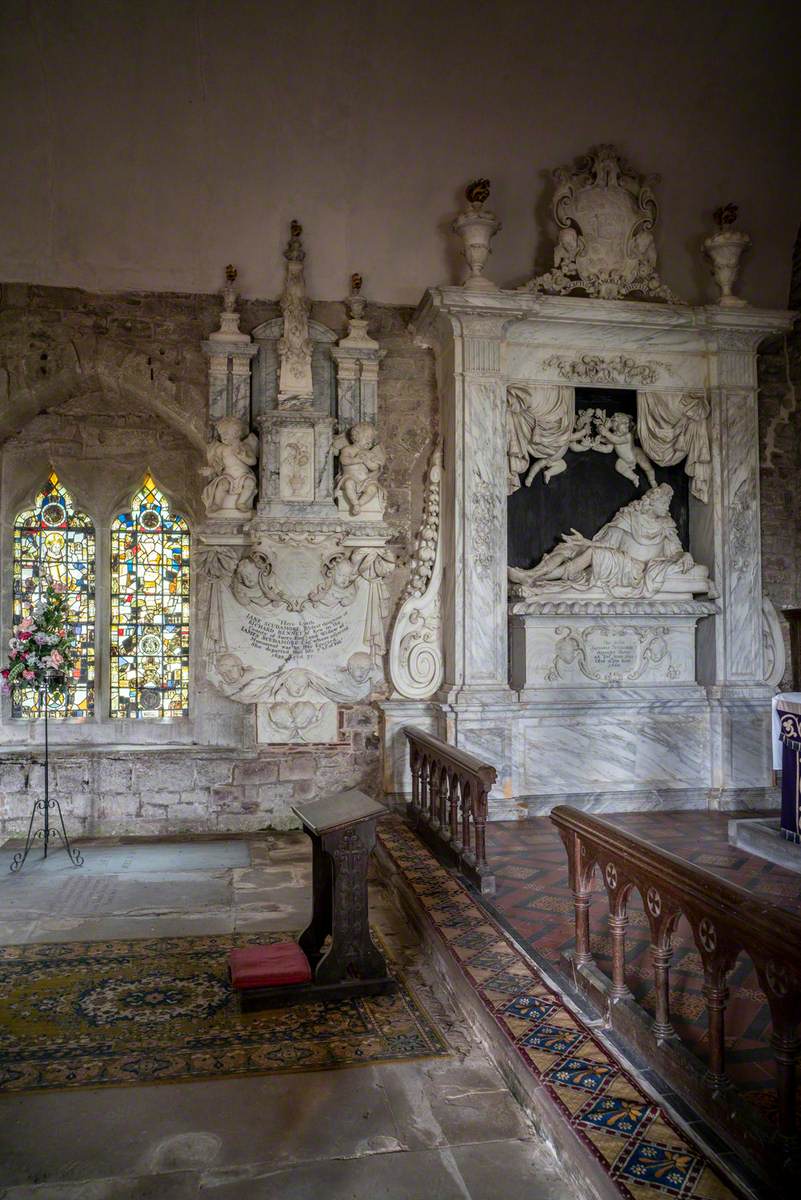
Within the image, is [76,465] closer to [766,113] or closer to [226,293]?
[226,293]

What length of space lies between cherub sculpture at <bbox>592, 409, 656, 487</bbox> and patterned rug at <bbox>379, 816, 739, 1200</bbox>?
394cm

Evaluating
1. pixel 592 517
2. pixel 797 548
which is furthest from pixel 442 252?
pixel 797 548

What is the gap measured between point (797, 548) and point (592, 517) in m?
1.72

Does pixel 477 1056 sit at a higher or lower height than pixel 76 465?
lower

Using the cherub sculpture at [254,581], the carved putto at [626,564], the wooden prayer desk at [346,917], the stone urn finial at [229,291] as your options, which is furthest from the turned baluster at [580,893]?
the stone urn finial at [229,291]

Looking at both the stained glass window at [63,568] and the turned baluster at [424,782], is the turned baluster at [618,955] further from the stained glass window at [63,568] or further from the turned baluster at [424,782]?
the stained glass window at [63,568]

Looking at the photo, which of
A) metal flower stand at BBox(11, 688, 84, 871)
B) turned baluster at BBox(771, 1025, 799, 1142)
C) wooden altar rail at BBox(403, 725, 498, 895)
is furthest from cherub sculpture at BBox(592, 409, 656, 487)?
turned baluster at BBox(771, 1025, 799, 1142)

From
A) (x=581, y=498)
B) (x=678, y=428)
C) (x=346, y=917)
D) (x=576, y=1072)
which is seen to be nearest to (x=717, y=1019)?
(x=576, y=1072)

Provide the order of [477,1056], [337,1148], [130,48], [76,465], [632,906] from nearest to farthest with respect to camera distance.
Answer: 1. [337,1148]
2. [477,1056]
3. [632,906]
4. [130,48]
5. [76,465]

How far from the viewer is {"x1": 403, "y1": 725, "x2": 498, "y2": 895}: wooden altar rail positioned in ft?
A: 15.1

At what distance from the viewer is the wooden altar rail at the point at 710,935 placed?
2.09m

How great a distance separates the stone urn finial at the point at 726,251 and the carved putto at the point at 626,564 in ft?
4.84

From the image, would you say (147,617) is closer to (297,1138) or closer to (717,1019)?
(297,1138)

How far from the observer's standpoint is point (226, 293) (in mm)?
6715
